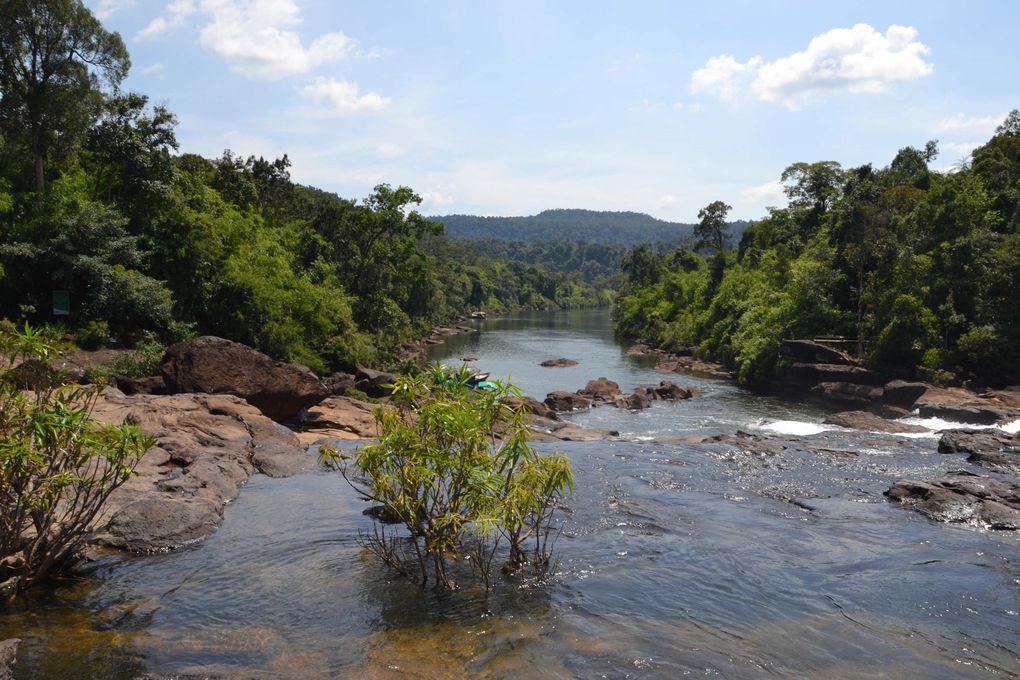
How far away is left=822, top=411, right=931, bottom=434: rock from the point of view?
29984mm

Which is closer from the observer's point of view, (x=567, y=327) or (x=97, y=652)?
(x=97, y=652)

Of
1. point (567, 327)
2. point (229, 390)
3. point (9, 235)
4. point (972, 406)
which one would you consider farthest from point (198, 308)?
point (567, 327)

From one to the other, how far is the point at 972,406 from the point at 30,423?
36.3 metres

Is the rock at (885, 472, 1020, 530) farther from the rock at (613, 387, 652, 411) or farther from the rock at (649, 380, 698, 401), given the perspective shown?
the rock at (649, 380, 698, 401)

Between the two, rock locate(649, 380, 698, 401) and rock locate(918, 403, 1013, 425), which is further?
rock locate(649, 380, 698, 401)

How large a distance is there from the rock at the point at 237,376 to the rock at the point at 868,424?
23.8 metres

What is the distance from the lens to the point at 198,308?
32.5 meters

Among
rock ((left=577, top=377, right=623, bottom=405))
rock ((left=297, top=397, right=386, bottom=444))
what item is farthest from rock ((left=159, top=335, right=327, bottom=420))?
rock ((left=577, top=377, right=623, bottom=405))

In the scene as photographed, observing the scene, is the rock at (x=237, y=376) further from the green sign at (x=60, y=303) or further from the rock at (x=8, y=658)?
the rock at (x=8, y=658)

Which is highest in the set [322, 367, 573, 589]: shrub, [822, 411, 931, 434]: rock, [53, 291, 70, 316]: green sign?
[53, 291, 70, 316]: green sign

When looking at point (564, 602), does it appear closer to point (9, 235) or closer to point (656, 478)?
point (656, 478)

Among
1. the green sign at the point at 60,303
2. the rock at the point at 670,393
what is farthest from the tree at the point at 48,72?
the rock at the point at 670,393

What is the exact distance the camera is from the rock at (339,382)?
31266 mm

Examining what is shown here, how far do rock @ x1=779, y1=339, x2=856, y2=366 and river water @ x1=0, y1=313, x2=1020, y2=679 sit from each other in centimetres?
2769
